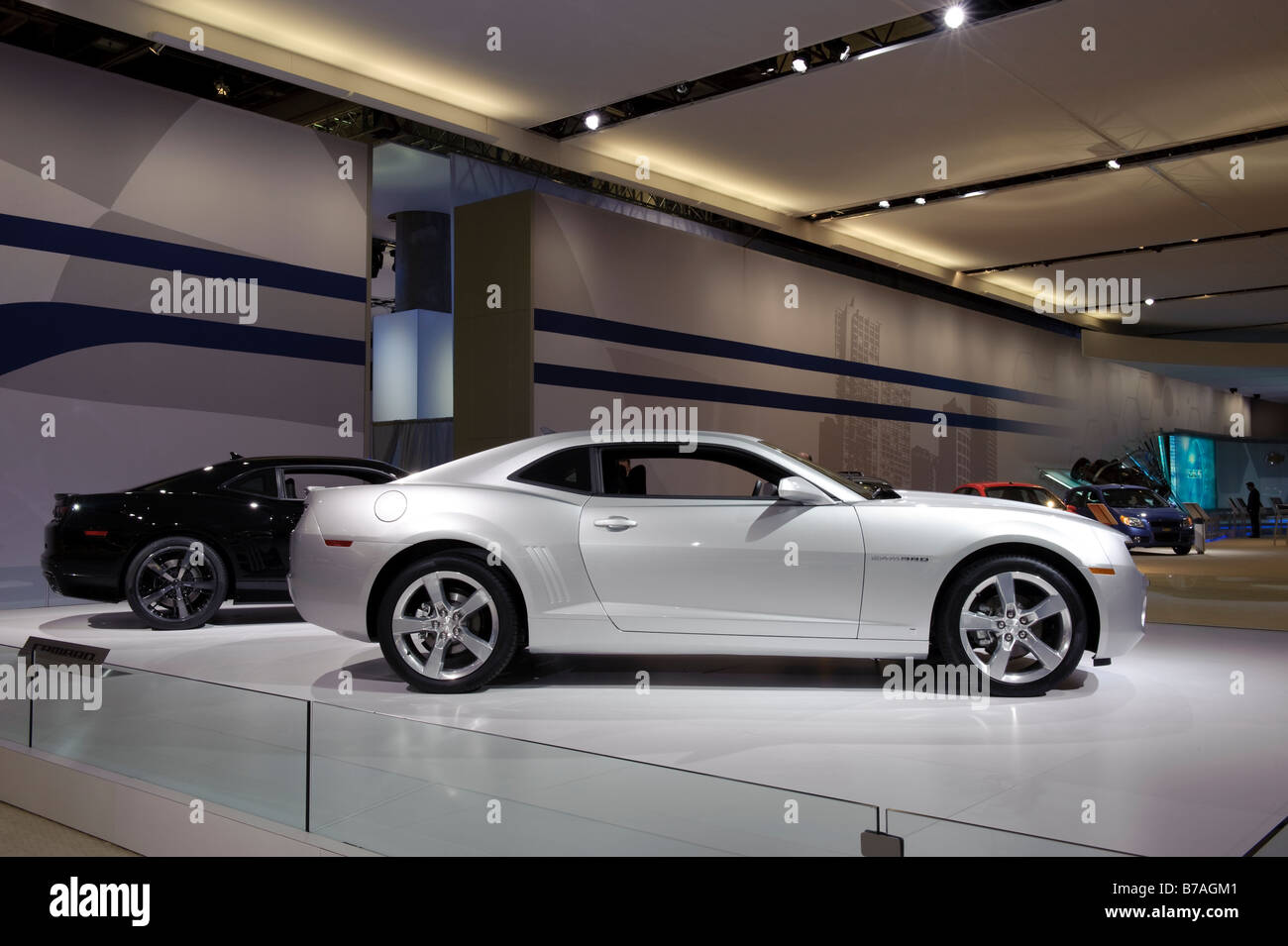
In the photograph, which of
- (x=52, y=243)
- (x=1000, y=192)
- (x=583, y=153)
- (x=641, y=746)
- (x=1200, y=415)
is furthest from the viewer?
(x=1200, y=415)

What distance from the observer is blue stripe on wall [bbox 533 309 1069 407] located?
43.5 ft

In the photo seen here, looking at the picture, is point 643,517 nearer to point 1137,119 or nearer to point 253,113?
point 253,113

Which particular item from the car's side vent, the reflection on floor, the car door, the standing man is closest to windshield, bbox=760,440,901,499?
the car door

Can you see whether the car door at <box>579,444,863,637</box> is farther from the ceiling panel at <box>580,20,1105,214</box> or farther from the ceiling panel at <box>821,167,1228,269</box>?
the ceiling panel at <box>821,167,1228,269</box>

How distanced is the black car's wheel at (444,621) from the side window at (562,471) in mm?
505

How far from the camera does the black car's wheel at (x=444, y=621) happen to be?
16.4 ft

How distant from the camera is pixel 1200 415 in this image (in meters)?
33.6

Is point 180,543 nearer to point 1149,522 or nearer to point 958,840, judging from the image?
point 958,840

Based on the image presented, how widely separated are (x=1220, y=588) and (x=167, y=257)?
34.3 feet

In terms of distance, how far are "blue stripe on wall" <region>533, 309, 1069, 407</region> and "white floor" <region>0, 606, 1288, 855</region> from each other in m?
7.06

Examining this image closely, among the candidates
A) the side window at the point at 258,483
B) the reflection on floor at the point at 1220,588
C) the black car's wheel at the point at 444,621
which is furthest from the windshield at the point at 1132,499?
the black car's wheel at the point at 444,621

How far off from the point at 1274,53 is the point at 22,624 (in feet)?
38.1

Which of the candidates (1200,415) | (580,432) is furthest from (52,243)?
(1200,415)
